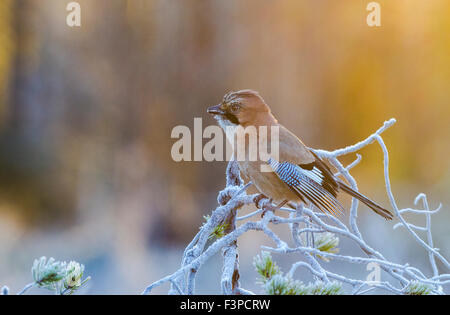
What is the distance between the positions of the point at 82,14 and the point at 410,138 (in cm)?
145

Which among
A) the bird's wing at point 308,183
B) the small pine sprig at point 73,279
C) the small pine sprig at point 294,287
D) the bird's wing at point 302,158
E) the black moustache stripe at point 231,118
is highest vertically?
the black moustache stripe at point 231,118

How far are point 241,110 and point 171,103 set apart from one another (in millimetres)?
1199

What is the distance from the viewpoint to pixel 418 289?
0.62m

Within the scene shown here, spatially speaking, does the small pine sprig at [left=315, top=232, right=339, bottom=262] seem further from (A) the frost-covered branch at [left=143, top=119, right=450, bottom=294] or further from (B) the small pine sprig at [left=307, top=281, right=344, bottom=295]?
(B) the small pine sprig at [left=307, top=281, right=344, bottom=295]

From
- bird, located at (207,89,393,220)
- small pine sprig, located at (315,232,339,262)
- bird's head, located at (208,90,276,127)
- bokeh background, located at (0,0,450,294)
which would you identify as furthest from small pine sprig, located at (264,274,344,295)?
bokeh background, located at (0,0,450,294)

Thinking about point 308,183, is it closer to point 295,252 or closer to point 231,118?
point 231,118

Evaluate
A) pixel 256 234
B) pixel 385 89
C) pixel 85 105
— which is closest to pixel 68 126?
pixel 85 105

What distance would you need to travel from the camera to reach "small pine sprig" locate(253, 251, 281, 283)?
67 cm

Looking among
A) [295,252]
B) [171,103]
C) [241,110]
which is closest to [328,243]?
[295,252]

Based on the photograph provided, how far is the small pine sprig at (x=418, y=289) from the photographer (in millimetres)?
620

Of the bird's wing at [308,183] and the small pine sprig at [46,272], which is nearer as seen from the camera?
the small pine sprig at [46,272]

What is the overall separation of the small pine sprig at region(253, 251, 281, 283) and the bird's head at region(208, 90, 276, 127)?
40cm

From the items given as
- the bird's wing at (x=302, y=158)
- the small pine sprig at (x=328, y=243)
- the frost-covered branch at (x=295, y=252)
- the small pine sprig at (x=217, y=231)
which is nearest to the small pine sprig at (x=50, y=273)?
the frost-covered branch at (x=295, y=252)

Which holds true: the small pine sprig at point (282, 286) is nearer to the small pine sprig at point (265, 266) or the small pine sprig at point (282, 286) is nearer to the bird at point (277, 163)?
the small pine sprig at point (265, 266)
